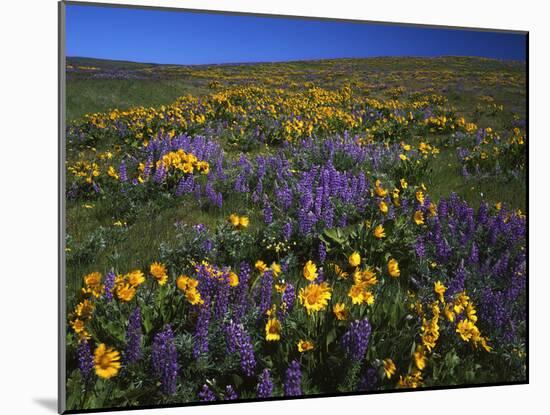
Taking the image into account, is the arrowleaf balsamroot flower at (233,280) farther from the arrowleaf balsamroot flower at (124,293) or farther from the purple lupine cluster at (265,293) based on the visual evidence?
the arrowleaf balsamroot flower at (124,293)

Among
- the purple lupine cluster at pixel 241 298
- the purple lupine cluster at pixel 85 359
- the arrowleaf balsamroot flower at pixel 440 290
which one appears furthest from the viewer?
the arrowleaf balsamroot flower at pixel 440 290

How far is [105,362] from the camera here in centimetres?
420

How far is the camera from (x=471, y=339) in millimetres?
4898

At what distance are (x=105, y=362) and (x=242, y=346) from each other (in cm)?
76

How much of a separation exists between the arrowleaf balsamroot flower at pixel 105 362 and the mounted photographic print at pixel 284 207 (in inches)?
0.5

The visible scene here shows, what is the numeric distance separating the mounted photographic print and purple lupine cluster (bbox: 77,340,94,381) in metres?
0.01

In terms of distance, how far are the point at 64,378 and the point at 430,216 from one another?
244 centimetres

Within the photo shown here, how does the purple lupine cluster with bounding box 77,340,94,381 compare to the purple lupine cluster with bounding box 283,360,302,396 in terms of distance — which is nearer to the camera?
the purple lupine cluster with bounding box 77,340,94,381

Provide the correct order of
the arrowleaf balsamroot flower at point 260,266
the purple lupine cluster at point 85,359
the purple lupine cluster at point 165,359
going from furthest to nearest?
the arrowleaf balsamroot flower at point 260,266, the purple lupine cluster at point 165,359, the purple lupine cluster at point 85,359

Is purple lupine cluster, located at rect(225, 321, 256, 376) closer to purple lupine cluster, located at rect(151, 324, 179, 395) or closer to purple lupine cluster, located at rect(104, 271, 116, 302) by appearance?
purple lupine cluster, located at rect(151, 324, 179, 395)

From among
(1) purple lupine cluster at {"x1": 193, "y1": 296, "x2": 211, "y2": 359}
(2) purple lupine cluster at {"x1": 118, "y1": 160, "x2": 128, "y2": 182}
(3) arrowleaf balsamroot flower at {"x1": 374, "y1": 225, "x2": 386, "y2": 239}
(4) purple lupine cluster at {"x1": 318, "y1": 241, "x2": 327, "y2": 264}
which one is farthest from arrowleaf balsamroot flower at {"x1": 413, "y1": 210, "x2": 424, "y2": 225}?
(2) purple lupine cluster at {"x1": 118, "y1": 160, "x2": 128, "y2": 182}

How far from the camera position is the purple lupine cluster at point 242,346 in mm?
4406

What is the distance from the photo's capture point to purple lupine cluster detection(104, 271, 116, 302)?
14.1ft

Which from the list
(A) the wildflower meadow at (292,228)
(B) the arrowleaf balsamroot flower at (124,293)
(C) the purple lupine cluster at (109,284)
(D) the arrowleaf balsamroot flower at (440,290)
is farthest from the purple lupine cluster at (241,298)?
(D) the arrowleaf balsamroot flower at (440,290)
